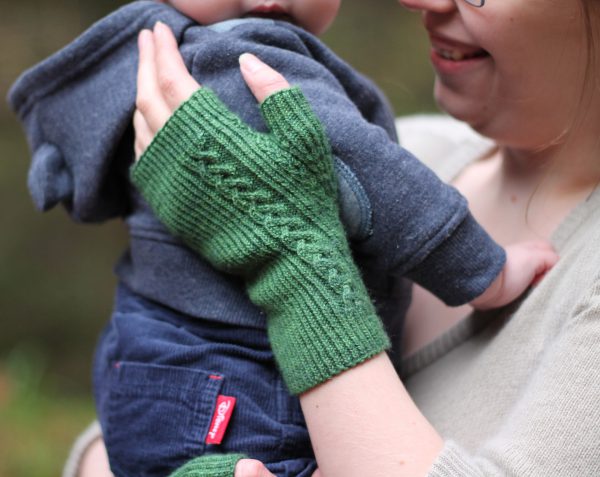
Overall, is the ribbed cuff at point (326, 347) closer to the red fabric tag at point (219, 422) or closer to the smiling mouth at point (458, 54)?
the red fabric tag at point (219, 422)

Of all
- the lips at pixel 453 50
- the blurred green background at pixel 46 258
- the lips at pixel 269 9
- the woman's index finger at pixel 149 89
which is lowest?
the blurred green background at pixel 46 258

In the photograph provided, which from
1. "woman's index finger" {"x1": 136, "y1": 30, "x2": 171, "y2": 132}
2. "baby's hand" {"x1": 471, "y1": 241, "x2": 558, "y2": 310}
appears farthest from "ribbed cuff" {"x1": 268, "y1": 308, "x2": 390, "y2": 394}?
"woman's index finger" {"x1": 136, "y1": 30, "x2": 171, "y2": 132}

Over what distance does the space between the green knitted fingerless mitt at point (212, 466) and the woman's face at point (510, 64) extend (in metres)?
0.76

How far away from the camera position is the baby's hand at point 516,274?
49.4 inches

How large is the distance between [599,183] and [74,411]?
2730mm

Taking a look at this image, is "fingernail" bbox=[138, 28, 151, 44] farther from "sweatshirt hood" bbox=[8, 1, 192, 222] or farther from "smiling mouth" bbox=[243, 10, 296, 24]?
"smiling mouth" bbox=[243, 10, 296, 24]

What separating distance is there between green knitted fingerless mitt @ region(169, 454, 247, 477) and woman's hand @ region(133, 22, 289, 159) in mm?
487

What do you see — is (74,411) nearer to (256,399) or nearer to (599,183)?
(256,399)

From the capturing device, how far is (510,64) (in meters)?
1.31

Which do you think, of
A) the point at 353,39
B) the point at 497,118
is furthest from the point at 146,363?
the point at 353,39

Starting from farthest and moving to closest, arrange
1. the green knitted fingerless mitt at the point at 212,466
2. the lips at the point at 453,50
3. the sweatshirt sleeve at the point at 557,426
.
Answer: the lips at the point at 453,50 < the green knitted fingerless mitt at the point at 212,466 < the sweatshirt sleeve at the point at 557,426

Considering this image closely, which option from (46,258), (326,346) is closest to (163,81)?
(326,346)

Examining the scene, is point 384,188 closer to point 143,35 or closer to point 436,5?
point 436,5

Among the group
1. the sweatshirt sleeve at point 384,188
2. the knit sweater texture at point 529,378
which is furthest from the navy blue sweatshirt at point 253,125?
the knit sweater texture at point 529,378
